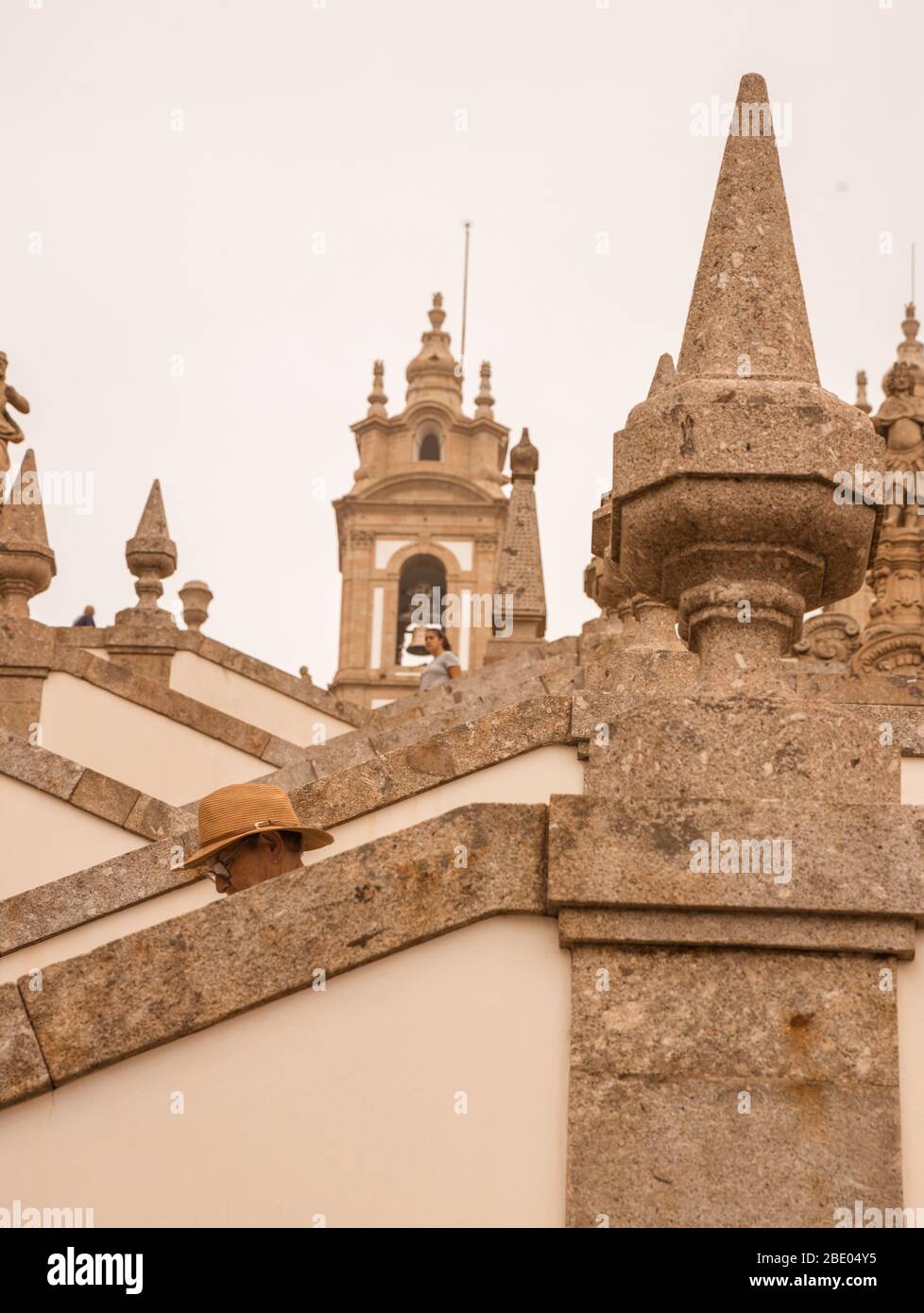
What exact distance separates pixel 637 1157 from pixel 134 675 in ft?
30.5

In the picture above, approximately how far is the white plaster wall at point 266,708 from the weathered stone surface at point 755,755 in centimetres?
1271

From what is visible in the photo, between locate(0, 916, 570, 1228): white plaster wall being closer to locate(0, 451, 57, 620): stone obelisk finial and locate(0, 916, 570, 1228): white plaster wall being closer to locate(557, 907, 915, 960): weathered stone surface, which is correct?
locate(557, 907, 915, 960): weathered stone surface

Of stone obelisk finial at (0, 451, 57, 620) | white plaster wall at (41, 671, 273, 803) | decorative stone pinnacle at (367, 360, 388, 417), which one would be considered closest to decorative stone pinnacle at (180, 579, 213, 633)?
stone obelisk finial at (0, 451, 57, 620)

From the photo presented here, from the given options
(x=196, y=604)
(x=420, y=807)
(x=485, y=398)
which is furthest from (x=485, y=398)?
(x=420, y=807)

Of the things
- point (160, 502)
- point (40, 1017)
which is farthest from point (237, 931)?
point (160, 502)

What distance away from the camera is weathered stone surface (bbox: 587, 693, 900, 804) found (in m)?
4.41

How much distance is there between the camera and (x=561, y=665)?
1302 cm

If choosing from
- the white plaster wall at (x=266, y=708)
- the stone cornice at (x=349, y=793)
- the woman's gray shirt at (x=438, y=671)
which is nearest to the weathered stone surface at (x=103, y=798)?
the stone cornice at (x=349, y=793)

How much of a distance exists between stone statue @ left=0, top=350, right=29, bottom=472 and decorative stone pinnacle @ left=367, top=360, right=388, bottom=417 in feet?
164

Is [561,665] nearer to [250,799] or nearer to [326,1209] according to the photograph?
[250,799]

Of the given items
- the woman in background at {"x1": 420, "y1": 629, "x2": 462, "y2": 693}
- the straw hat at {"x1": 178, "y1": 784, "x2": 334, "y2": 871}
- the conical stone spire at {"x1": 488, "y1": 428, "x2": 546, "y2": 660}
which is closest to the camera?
the straw hat at {"x1": 178, "y1": 784, "x2": 334, "y2": 871}

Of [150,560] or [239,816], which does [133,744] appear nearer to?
[150,560]

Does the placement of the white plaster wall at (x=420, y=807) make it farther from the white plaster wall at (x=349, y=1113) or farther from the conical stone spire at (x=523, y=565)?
the conical stone spire at (x=523, y=565)

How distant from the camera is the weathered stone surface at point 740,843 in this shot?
4.29 meters
